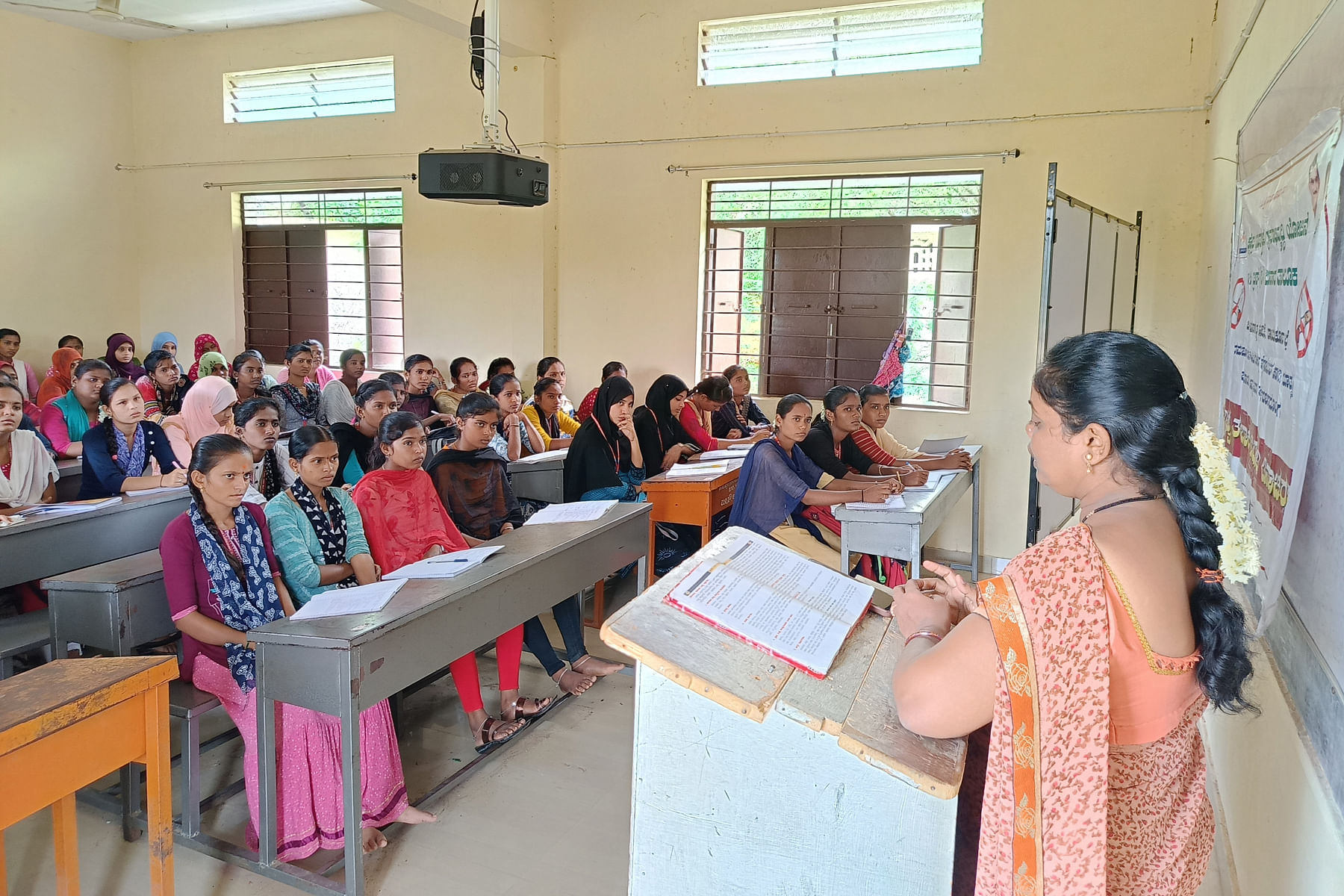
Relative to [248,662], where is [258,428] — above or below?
above

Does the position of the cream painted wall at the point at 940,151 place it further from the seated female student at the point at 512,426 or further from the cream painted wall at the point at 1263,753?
the seated female student at the point at 512,426

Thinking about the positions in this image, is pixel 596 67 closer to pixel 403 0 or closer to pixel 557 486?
pixel 403 0

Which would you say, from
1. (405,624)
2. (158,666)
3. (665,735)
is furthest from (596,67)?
(665,735)

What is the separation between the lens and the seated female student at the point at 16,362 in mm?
6848

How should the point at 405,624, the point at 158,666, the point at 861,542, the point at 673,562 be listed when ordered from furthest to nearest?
the point at 673,562 → the point at 861,542 → the point at 405,624 → the point at 158,666

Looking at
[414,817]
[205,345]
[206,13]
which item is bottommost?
[414,817]

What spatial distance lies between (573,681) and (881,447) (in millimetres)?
2229

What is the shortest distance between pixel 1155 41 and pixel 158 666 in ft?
18.4

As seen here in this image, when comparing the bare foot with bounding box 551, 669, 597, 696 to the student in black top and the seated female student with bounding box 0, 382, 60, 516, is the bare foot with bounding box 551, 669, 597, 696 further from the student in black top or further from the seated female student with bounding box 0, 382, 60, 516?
the seated female student with bounding box 0, 382, 60, 516

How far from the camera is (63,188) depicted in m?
7.87

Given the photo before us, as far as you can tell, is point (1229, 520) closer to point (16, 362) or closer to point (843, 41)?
point (843, 41)

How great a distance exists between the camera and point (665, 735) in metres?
1.37

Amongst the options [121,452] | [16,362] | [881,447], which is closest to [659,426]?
[881,447]

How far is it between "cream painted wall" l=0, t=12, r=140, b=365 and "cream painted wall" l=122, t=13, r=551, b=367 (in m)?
0.17
